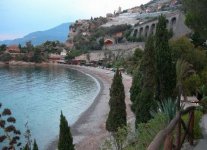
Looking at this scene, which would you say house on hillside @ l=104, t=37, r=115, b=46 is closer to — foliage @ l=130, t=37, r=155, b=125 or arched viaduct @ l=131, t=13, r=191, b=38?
arched viaduct @ l=131, t=13, r=191, b=38

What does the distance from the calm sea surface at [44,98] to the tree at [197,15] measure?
16971 millimetres

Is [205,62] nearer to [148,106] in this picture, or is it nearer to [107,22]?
[148,106]

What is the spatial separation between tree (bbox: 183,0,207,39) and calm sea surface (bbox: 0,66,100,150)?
55.7ft

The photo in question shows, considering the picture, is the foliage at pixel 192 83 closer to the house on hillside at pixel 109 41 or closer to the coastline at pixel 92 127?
the coastline at pixel 92 127

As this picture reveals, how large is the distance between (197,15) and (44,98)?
44.1 meters

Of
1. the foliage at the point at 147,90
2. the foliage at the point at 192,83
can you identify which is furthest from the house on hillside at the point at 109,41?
the foliage at the point at 147,90

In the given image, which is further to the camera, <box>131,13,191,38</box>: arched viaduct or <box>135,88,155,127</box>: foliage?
<box>131,13,191,38</box>: arched viaduct

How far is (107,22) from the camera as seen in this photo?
156 m

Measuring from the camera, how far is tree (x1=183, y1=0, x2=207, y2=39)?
10502 mm

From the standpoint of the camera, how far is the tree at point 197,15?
10502 mm

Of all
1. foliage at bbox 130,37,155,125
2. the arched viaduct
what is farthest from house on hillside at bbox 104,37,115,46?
foliage at bbox 130,37,155,125

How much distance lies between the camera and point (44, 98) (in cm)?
5366

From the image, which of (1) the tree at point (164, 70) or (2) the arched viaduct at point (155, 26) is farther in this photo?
(2) the arched viaduct at point (155, 26)

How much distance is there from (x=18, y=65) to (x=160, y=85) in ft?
330
